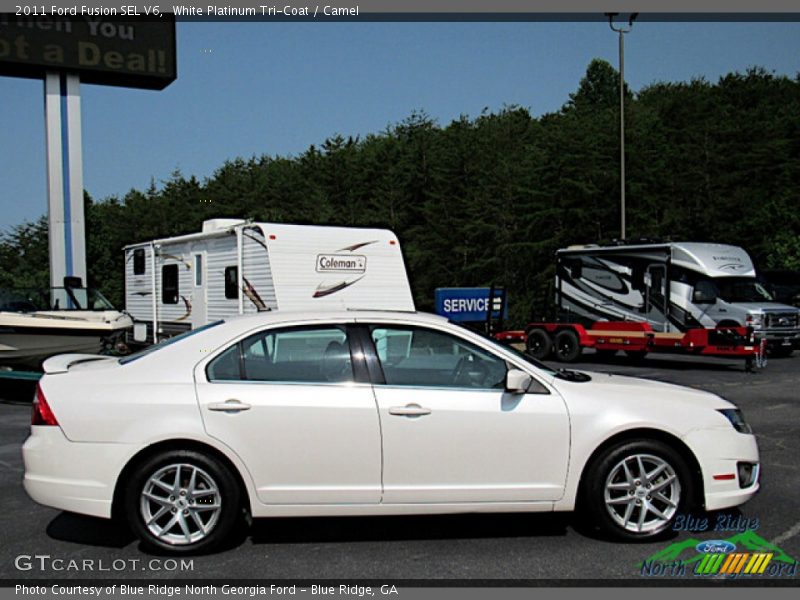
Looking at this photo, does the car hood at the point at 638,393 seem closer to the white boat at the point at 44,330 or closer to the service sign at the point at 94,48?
the white boat at the point at 44,330

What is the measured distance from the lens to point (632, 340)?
18562 mm

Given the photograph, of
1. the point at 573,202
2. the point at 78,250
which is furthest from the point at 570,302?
the point at 573,202

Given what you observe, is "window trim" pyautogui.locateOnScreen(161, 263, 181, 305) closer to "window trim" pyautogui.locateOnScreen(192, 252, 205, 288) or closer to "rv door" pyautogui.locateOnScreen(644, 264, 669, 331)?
"window trim" pyautogui.locateOnScreen(192, 252, 205, 288)

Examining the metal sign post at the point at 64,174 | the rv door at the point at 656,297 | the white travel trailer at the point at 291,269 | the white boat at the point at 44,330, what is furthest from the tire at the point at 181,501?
the metal sign post at the point at 64,174

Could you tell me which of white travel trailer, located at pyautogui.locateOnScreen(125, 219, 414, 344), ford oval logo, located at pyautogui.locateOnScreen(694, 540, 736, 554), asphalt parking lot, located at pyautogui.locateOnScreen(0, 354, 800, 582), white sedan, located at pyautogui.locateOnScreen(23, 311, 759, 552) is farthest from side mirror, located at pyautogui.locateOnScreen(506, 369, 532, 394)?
white travel trailer, located at pyautogui.locateOnScreen(125, 219, 414, 344)

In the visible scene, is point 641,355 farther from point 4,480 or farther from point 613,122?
point 613,122

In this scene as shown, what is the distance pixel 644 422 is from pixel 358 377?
1.80 metres

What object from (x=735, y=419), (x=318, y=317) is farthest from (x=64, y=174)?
(x=735, y=419)

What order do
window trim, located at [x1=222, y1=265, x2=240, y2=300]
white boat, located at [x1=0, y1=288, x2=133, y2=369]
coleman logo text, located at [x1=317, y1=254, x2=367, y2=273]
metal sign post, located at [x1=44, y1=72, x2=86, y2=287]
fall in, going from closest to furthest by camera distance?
white boat, located at [x1=0, y1=288, x2=133, y2=369], coleman logo text, located at [x1=317, y1=254, x2=367, y2=273], window trim, located at [x1=222, y1=265, x2=240, y2=300], metal sign post, located at [x1=44, y1=72, x2=86, y2=287]

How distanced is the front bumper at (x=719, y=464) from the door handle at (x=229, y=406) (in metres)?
2.75

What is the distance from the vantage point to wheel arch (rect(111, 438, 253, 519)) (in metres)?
5.02

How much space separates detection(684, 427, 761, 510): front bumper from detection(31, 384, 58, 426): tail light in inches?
154

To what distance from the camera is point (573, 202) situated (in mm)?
40750

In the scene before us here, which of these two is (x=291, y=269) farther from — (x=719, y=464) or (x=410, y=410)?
(x=719, y=464)
